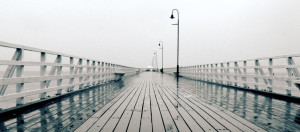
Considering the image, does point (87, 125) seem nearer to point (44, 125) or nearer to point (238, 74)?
point (44, 125)

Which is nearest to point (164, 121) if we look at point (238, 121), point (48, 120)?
point (238, 121)

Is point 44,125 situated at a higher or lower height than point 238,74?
lower

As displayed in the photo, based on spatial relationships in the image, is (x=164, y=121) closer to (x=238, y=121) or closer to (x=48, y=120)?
(x=238, y=121)

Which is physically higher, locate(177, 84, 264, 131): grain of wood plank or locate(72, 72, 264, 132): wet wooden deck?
locate(177, 84, 264, 131): grain of wood plank

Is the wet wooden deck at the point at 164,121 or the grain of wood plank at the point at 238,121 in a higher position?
the grain of wood plank at the point at 238,121

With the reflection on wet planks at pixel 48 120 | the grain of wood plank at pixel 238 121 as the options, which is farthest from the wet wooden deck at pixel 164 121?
the reflection on wet planks at pixel 48 120

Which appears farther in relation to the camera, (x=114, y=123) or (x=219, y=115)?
(x=219, y=115)

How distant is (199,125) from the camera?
3.37 metres

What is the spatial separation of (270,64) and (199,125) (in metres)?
5.58

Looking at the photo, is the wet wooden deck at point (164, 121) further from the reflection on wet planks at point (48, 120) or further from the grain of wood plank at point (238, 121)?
the reflection on wet planks at point (48, 120)

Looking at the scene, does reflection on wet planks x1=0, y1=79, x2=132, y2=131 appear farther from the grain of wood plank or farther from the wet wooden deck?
the grain of wood plank

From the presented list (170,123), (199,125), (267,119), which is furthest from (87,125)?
(267,119)

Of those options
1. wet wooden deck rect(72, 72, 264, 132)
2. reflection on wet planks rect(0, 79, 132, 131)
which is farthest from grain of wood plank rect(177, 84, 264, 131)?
reflection on wet planks rect(0, 79, 132, 131)

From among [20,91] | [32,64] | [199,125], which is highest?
[32,64]
